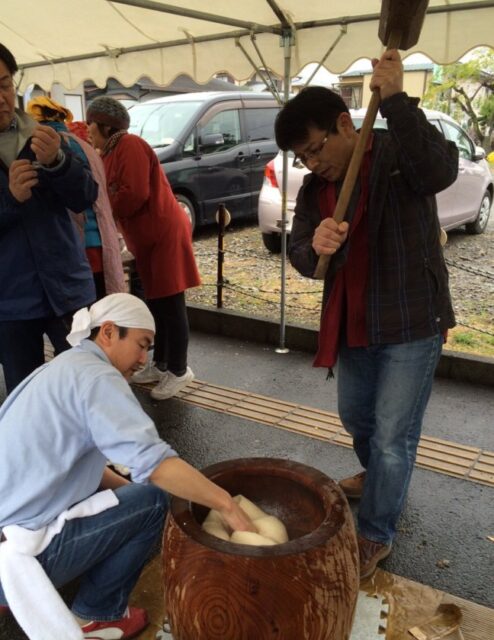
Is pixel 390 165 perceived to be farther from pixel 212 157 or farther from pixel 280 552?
pixel 212 157

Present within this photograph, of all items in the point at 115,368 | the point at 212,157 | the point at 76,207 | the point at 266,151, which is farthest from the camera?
the point at 266,151

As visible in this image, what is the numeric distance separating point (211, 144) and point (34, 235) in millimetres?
6262

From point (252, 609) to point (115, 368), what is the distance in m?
0.84

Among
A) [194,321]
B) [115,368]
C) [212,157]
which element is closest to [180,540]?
[115,368]

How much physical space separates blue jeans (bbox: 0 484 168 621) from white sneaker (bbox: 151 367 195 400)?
6.73 ft

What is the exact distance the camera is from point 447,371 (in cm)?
446

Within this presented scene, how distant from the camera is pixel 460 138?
8617 mm

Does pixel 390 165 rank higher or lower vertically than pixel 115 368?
higher

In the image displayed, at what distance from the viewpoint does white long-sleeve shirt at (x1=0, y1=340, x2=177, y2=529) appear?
168 centimetres

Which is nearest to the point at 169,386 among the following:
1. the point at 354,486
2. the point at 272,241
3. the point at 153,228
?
the point at 153,228

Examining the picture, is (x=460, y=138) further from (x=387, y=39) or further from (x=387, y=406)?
(x=387, y=406)

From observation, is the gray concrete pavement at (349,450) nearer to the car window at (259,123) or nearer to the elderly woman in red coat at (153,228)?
the elderly woman in red coat at (153,228)

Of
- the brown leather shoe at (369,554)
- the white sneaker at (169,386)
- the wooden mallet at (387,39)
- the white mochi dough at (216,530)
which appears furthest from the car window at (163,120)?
the white mochi dough at (216,530)

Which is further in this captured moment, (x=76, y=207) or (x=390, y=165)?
(x=76, y=207)
